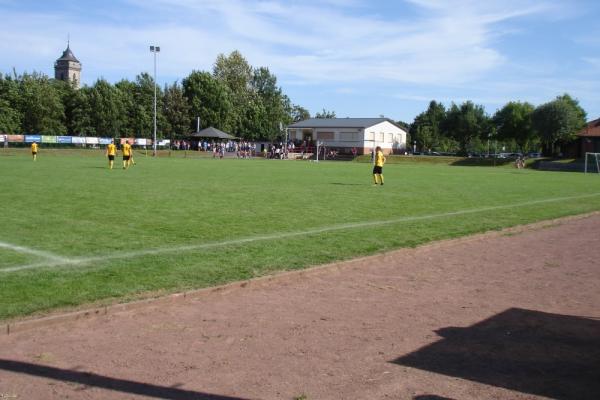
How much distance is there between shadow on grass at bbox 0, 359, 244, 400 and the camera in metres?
4.37

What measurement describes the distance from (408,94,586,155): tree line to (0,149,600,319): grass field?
53863 millimetres

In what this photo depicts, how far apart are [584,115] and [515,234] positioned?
79.5 metres

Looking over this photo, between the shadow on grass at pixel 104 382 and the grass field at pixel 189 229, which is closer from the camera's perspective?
the shadow on grass at pixel 104 382

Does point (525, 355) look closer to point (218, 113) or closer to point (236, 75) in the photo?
point (218, 113)

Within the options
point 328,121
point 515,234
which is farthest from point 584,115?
point 515,234

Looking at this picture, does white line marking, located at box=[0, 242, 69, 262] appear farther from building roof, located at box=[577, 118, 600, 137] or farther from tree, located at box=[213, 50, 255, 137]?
tree, located at box=[213, 50, 255, 137]

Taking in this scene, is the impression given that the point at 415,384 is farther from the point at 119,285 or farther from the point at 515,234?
the point at 515,234

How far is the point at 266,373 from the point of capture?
4.88m

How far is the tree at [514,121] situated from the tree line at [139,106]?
41449 millimetres

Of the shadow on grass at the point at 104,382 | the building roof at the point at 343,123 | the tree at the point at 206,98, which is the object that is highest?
the tree at the point at 206,98

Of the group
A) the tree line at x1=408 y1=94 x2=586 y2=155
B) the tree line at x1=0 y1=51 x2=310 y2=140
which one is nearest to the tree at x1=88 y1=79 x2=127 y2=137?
the tree line at x1=0 y1=51 x2=310 y2=140

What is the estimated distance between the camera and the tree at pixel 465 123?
10856cm

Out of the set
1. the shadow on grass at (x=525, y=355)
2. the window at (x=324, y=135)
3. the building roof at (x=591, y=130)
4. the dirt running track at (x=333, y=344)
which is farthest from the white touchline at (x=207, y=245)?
the window at (x=324, y=135)

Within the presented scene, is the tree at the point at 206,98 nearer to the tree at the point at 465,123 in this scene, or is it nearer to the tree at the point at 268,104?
the tree at the point at 268,104
